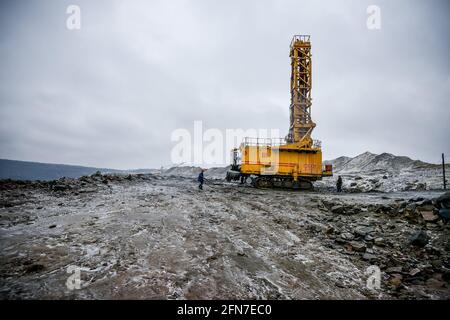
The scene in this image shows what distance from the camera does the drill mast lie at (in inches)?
660

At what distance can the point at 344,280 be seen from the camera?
12.2ft

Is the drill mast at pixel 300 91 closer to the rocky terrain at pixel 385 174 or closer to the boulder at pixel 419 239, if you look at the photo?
the rocky terrain at pixel 385 174

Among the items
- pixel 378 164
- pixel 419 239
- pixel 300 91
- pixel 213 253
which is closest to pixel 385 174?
pixel 378 164

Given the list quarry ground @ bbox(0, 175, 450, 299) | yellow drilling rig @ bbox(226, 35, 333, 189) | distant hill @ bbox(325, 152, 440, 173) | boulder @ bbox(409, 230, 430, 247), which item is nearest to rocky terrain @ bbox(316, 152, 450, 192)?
distant hill @ bbox(325, 152, 440, 173)

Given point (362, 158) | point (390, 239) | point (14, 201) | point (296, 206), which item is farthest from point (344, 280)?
point (362, 158)

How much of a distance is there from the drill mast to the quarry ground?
33.0 feet

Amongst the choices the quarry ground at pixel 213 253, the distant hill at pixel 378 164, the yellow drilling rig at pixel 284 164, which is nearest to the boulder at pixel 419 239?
the quarry ground at pixel 213 253

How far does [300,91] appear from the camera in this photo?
17391mm

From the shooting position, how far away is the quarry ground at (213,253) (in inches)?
120

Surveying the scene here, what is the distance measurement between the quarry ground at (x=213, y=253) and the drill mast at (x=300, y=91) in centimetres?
1005

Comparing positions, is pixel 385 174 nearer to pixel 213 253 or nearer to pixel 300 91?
pixel 300 91

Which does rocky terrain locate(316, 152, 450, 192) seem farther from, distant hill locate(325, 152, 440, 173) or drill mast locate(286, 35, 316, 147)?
drill mast locate(286, 35, 316, 147)

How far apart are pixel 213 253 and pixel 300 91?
645 inches
